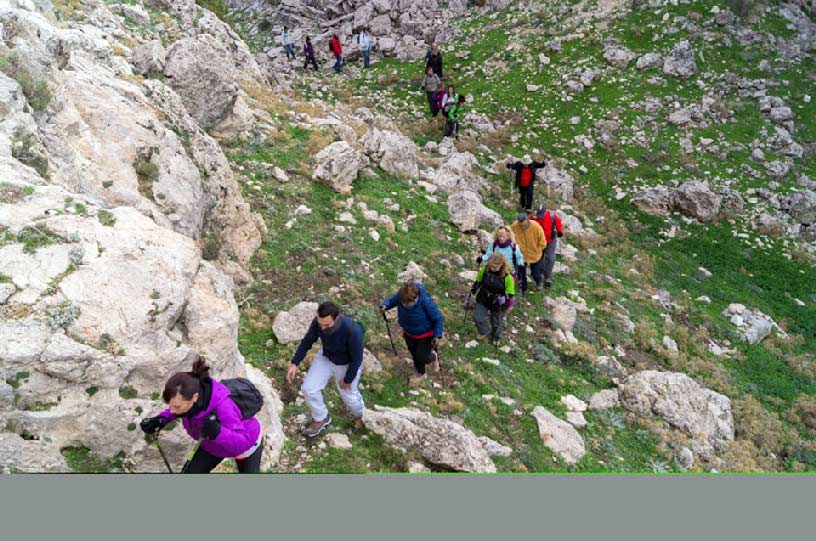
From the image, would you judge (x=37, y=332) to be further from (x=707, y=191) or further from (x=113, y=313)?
(x=707, y=191)

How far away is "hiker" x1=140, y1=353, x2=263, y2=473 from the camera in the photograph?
4.11 meters

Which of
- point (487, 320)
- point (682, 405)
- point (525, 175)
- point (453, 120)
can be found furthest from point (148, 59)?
point (682, 405)

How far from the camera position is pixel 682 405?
996 centimetres

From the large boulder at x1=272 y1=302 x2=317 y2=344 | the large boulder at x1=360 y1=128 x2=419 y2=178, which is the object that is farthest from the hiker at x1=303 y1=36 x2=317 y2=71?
the large boulder at x1=272 y1=302 x2=317 y2=344

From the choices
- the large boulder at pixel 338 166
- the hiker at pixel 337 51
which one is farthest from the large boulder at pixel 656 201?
the hiker at pixel 337 51

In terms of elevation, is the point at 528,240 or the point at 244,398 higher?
the point at 244,398

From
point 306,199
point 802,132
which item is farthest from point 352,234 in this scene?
point 802,132

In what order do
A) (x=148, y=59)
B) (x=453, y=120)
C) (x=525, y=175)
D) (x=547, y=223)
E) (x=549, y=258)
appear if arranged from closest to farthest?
(x=547, y=223), (x=148, y=59), (x=549, y=258), (x=525, y=175), (x=453, y=120)

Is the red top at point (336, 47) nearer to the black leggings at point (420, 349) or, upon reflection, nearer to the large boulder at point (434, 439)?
the black leggings at point (420, 349)

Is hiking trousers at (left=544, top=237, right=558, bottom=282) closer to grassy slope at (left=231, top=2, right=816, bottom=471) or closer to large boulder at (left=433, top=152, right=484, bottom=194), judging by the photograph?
grassy slope at (left=231, top=2, right=816, bottom=471)

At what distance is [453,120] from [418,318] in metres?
14.7

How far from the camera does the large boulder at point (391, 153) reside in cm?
1566

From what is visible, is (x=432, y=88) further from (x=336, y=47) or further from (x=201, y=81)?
(x=201, y=81)

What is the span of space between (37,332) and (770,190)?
22.0 meters
